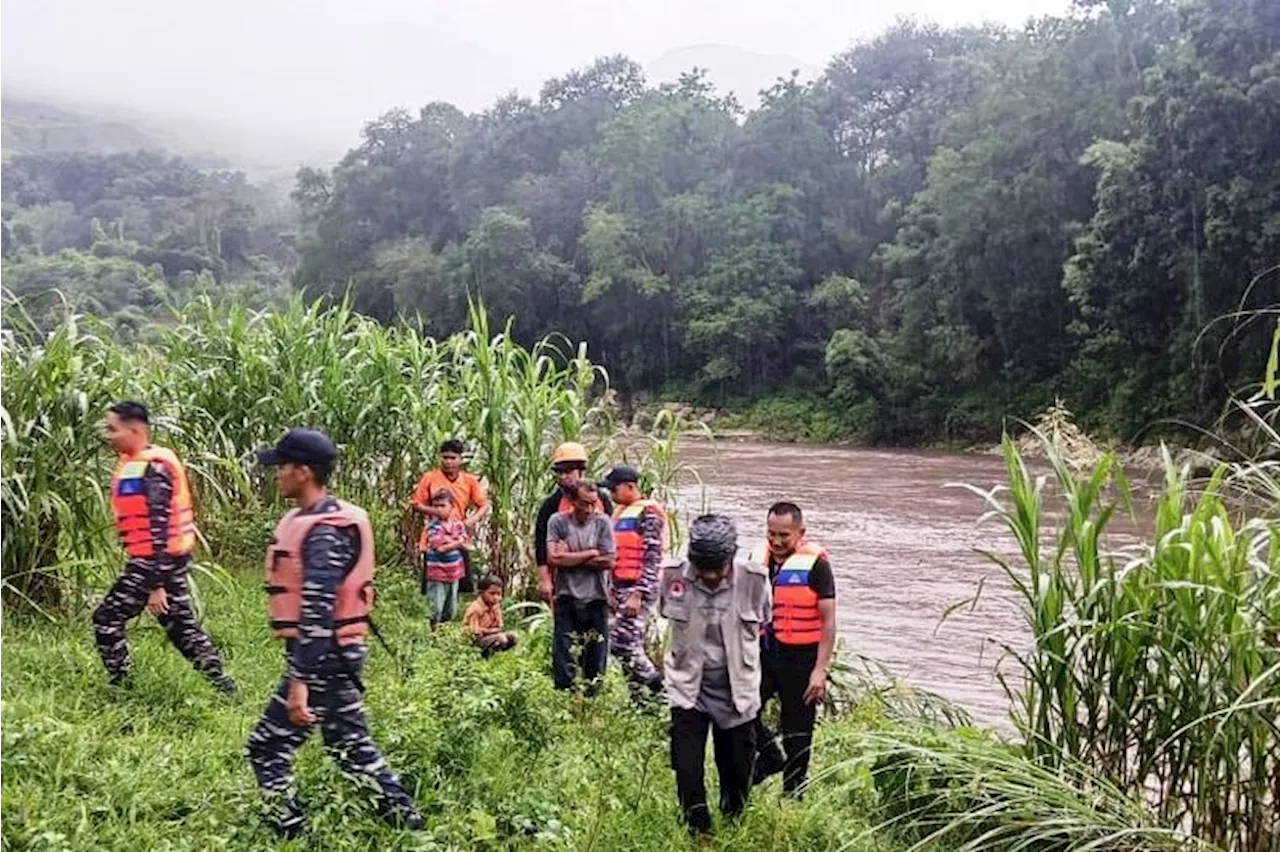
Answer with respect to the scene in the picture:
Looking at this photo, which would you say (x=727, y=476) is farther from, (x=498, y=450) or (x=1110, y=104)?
(x=498, y=450)

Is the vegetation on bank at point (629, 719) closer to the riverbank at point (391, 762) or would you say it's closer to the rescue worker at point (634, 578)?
the riverbank at point (391, 762)

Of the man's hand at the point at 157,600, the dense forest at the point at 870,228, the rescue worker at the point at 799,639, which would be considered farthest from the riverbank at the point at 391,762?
the dense forest at the point at 870,228

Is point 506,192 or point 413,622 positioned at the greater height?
point 506,192

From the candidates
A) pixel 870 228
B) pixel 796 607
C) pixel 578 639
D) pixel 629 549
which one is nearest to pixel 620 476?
pixel 629 549

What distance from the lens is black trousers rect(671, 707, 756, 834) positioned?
384 centimetres

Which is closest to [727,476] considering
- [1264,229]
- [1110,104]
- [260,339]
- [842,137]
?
[1264,229]

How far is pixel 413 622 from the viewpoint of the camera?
23.0ft

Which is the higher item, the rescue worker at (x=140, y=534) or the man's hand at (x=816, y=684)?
the rescue worker at (x=140, y=534)

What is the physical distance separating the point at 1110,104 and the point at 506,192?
27.1m

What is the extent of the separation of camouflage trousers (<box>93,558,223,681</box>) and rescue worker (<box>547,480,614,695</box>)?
4.88ft

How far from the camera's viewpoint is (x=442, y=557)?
6.83 meters

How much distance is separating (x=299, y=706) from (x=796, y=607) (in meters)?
1.88

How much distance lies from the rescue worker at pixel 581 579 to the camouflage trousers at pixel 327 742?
1.89m

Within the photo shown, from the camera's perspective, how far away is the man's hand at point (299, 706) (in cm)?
330
